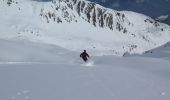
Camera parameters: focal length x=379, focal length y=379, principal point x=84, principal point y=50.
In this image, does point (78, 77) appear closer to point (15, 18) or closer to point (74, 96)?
point (74, 96)

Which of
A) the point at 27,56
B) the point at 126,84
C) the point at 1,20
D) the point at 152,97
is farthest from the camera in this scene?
the point at 1,20

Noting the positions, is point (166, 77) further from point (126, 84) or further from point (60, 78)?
point (60, 78)

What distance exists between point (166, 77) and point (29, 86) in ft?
22.4

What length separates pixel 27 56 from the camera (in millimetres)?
37844

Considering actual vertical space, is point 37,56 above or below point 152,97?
below

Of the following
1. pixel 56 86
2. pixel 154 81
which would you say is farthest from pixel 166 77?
pixel 56 86

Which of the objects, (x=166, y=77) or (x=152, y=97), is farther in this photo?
(x=166, y=77)

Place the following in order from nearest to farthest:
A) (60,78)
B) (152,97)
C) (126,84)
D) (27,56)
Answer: (152,97), (126,84), (60,78), (27,56)

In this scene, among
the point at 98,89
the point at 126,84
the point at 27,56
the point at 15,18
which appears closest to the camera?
the point at 98,89

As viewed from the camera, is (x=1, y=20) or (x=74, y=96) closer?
(x=74, y=96)

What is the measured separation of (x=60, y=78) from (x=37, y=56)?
840 inches

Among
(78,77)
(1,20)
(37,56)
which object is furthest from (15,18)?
(78,77)

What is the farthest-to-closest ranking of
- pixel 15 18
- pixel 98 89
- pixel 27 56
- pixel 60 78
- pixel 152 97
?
1. pixel 15 18
2. pixel 27 56
3. pixel 60 78
4. pixel 98 89
5. pixel 152 97

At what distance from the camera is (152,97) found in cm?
1352
